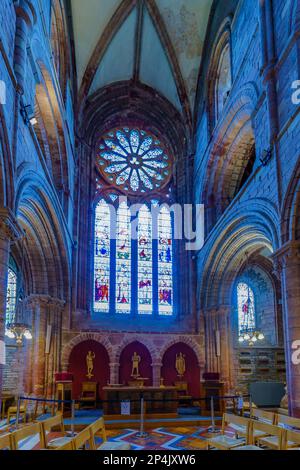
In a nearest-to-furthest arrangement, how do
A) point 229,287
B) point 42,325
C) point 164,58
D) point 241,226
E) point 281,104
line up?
1. point 281,104
2. point 241,226
3. point 42,325
4. point 229,287
5. point 164,58

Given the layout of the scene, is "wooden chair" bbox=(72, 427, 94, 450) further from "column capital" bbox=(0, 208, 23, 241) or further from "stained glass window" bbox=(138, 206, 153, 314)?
"stained glass window" bbox=(138, 206, 153, 314)

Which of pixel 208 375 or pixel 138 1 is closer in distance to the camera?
pixel 208 375

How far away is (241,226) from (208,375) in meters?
4.64

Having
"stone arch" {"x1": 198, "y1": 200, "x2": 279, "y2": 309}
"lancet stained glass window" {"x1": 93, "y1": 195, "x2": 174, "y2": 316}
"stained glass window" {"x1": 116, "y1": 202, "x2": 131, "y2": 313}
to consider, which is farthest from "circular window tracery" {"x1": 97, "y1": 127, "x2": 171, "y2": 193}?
"stone arch" {"x1": 198, "y1": 200, "x2": 279, "y2": 309}

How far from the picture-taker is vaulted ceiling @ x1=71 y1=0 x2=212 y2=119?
1849cm

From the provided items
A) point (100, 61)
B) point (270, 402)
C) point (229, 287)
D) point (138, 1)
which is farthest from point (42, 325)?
point (138, 1)

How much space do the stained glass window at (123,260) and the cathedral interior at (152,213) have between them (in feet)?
0.20

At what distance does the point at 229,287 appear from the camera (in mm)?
17172

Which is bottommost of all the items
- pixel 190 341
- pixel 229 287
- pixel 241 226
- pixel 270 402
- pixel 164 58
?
pixel 270 402

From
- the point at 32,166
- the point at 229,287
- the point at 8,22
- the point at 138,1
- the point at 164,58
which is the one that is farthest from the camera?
the point at 164,58

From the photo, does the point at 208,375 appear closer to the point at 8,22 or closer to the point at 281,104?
the point at 281,104

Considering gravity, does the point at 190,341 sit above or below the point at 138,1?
below

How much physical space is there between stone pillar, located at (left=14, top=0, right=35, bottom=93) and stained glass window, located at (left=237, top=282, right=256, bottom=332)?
14319 mm

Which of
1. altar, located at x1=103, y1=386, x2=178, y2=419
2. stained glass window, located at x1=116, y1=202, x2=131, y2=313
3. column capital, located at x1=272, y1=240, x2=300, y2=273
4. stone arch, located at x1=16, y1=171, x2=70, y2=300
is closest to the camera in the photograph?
column capital, located at x1=272, y1=240, x2=300, y2=273
